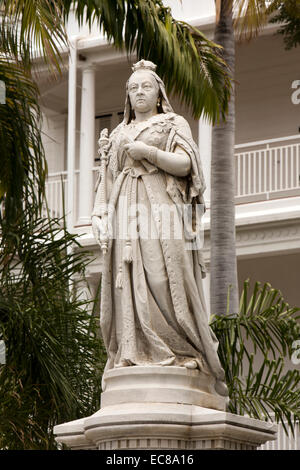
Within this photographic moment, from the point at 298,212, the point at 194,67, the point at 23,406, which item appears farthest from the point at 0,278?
the point at 298,212

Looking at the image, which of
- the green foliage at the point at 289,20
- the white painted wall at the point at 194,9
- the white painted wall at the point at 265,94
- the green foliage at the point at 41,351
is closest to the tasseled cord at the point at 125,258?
the green foliage at the point at 41,351

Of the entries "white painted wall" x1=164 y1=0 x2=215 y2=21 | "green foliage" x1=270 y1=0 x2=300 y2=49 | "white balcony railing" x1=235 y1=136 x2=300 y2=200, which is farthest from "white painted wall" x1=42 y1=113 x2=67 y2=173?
"green foliage" x1=270 y1=0 x2=300 y2=49

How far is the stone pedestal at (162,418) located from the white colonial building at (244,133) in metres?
11.5

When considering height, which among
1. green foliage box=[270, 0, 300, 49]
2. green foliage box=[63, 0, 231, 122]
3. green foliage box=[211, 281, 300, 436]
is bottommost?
green foliage box=[211, 281, 300, 436]

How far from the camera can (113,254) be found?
7945 millimetres

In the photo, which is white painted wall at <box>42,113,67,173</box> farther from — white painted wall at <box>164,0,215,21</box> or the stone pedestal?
the stone pedestal

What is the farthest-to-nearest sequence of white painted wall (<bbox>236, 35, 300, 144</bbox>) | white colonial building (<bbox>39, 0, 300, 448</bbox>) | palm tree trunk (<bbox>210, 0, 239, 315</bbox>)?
white painted wall (<bbox>236, 35, 300, 144</bbox>) → white colonial building (<bbox>39, 0, 300, 448</bbox>) → palm tree trunk (<bbox>210, 0, 239, 315</bbox>)

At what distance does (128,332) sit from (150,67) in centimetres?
185

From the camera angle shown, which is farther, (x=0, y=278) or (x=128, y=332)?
(x=0, y=278)

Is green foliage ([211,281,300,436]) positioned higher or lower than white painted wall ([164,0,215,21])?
lower

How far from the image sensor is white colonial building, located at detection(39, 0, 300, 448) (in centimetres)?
1945

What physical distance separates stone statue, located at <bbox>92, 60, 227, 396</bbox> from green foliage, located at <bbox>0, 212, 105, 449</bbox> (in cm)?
303
